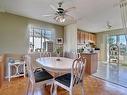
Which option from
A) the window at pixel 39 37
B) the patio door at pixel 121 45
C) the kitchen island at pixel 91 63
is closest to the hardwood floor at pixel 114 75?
the kitchen island at pixel 91 63

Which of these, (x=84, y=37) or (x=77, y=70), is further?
(x=84, y=37)

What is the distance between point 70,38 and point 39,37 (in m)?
1.57

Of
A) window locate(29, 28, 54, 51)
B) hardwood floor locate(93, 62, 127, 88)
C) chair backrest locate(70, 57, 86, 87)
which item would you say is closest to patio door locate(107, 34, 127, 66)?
hardwood floor locate(93, 62, 127, 88)

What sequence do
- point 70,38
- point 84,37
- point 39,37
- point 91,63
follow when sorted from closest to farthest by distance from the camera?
1. point 91,63
2. point 39,37
3. point 70,38
4. point 84,37

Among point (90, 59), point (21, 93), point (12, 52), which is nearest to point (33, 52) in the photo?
point (12, 52)

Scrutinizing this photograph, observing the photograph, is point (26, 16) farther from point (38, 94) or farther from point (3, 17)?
point (38, 94)

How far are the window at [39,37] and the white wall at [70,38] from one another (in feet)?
2.68

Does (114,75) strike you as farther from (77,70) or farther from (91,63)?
(77,70)

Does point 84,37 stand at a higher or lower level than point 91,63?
higher

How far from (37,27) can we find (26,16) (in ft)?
2.19

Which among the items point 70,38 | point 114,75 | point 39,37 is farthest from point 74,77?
point 70,38

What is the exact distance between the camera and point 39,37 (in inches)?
189

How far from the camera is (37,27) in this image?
4.63 metres

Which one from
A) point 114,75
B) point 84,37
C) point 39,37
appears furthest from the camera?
point 84,37
